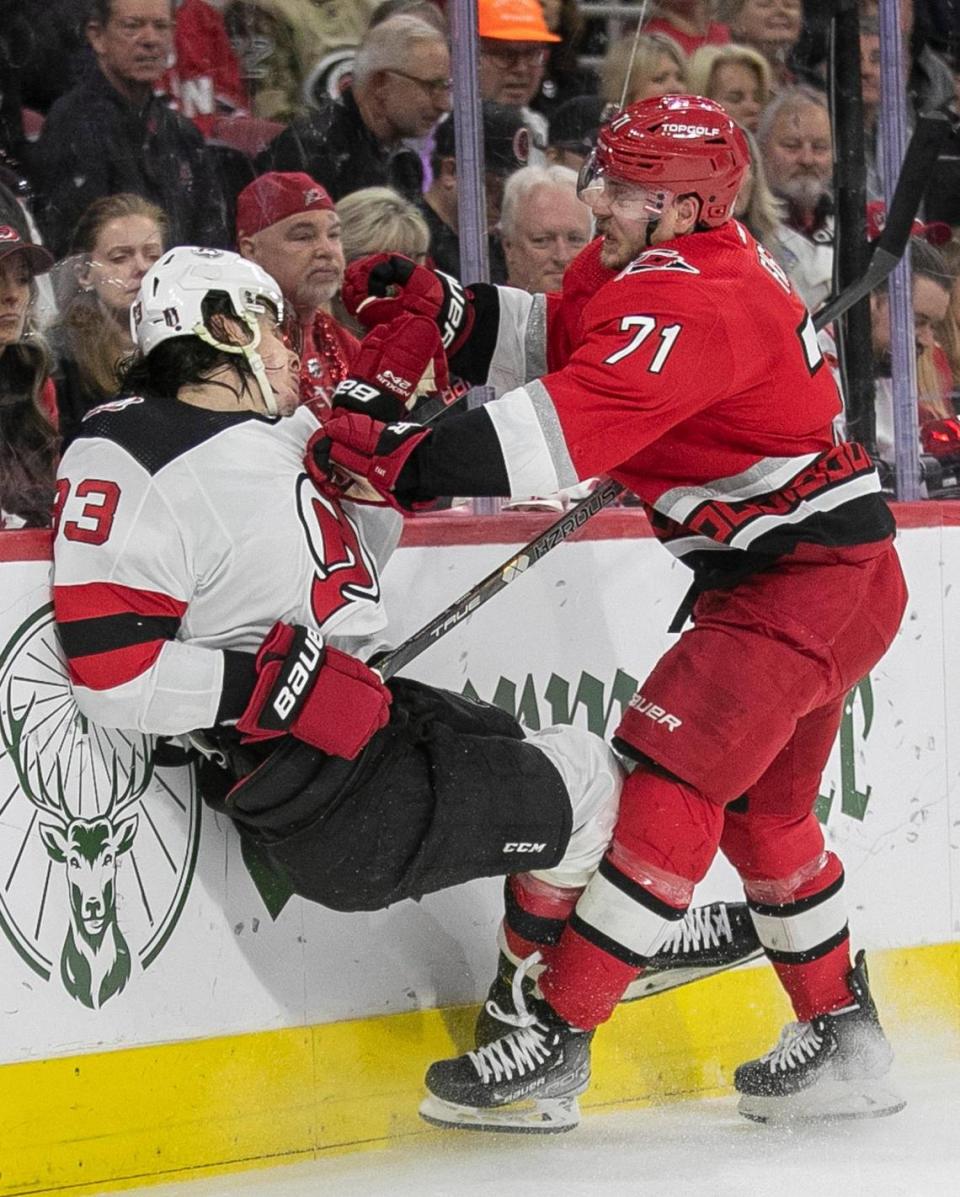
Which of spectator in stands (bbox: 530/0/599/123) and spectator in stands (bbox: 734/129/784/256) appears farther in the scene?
spectator in stands (bbox: 734/129/784/256)

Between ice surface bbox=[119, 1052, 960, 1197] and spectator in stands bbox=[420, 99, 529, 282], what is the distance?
1.27m

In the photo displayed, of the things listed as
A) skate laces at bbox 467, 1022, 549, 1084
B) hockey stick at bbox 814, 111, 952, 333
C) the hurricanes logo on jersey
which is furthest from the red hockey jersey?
skate laces at bbox 467, 1022, 549, 1084

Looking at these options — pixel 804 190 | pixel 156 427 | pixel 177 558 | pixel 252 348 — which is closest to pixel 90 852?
pixel 177 558

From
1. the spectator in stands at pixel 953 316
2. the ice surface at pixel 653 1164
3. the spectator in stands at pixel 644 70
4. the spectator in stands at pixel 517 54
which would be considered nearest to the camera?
the ice surface at pixel 653 1164

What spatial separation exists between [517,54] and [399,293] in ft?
1.95

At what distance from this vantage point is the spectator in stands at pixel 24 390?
2480 mm

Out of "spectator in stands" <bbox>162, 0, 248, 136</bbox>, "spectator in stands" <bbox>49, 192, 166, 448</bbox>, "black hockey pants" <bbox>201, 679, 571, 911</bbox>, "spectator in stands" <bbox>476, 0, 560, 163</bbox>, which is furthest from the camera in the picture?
"spectator in stands" <bbox>476, 0, 560, 163</bbox>

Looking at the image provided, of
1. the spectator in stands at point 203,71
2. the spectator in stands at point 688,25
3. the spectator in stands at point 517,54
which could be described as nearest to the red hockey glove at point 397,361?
the spectator in stands at point 203,71

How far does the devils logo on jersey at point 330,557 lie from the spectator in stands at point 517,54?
36.3 inches

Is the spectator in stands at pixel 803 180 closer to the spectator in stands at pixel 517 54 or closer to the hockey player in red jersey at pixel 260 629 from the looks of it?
the spectator in stands at pixel 517 54

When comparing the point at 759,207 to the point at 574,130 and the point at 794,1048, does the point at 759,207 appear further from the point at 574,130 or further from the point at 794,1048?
the point at 794,1048

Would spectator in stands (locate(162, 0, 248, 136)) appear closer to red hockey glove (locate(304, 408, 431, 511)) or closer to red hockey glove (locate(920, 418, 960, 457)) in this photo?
red hockey glove (locate(304, 408, 431, 511))

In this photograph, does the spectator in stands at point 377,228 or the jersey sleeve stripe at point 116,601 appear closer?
the jersey sleeve stripe at point 116,601

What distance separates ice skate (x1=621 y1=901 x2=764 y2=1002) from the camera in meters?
2.65
